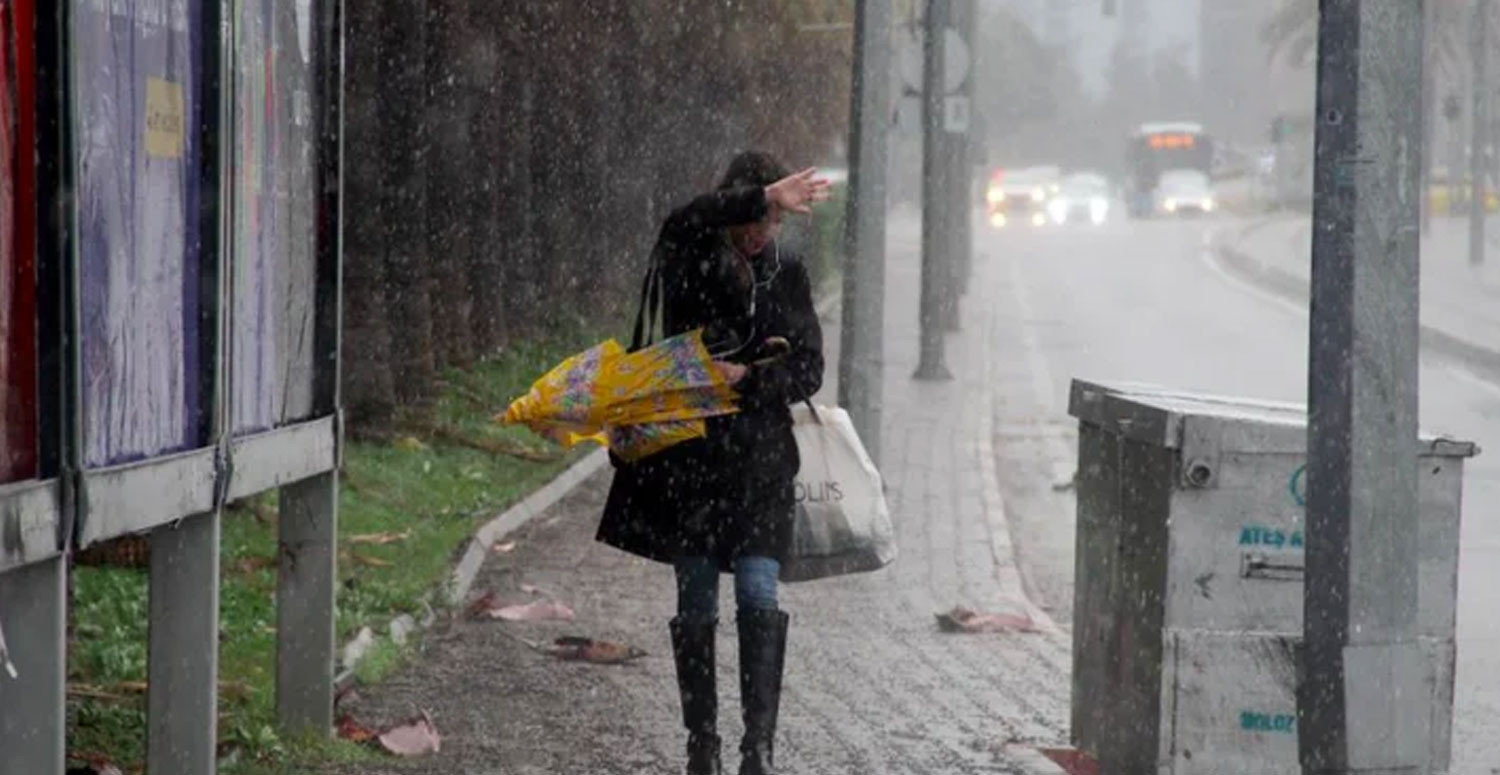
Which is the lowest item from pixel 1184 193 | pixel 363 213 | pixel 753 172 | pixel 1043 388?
pixel 1043 388

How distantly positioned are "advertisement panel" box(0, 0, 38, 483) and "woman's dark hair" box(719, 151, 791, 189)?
2.85 metres

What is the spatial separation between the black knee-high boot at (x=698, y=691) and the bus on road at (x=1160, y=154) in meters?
83.0

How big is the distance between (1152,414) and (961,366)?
76.6ft

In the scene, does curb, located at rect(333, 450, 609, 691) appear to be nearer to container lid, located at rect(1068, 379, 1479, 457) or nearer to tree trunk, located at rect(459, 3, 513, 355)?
container lid, located at rect(1068, 379, 1479, 457)

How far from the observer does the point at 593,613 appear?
1230 cm

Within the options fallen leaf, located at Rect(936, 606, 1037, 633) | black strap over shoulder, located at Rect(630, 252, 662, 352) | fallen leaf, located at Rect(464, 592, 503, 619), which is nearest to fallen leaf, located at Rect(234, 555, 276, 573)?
fallen leaf, located at Rect(464, 592, 503, 619)

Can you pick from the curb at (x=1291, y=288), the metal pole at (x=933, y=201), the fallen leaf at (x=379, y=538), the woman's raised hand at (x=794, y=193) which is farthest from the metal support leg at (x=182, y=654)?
the curb at (x=1291, y=288)

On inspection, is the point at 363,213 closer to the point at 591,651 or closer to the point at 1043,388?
the point at 591,651

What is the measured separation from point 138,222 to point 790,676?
16.4 ft

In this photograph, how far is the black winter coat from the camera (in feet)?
25.8

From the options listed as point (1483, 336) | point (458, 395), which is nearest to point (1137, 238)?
point (1483, 336)

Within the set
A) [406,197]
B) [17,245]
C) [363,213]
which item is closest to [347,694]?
[17,245]

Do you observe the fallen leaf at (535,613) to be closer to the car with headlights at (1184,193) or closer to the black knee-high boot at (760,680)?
the black knee-high boot at (760,680)

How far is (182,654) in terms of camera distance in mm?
6938
